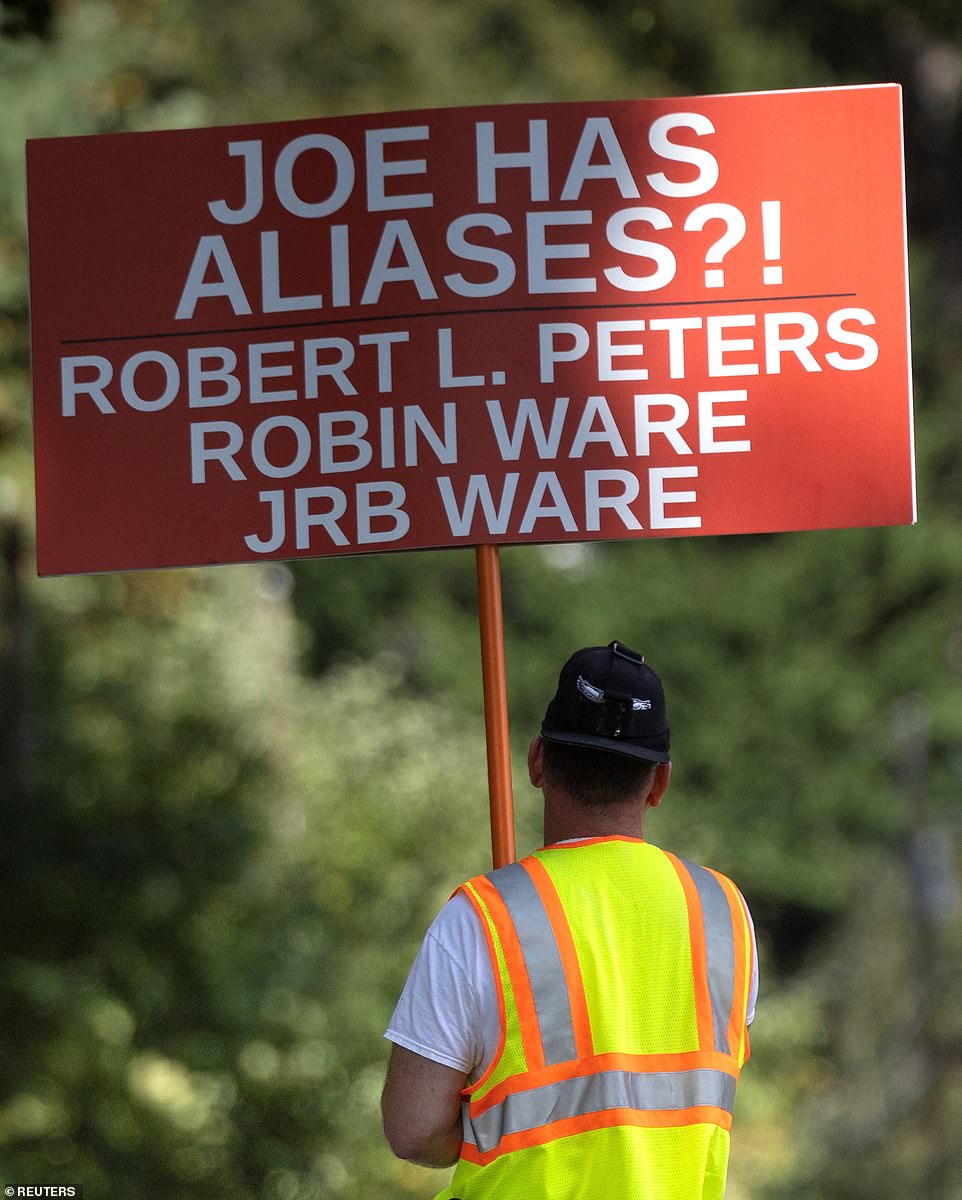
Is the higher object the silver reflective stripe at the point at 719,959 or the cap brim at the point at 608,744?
the cap brim at the point at 608,744

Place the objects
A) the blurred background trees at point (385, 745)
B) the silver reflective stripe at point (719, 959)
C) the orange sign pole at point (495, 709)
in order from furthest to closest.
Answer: the blurred background trees at point (385, 745) → the orange sign pole at point (495, 709) → the silver reflective stripe at point (719, 959)

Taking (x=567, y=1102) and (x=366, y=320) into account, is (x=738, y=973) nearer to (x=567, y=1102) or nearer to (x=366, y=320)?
(x=567, y=1102)

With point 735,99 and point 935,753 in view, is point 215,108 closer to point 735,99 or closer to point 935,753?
point 935,753

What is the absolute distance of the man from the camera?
7.49 ft

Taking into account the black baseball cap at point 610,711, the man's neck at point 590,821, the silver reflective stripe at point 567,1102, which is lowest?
the silver reflective stripe at point 567,1102

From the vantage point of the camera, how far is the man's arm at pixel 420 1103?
2.29m

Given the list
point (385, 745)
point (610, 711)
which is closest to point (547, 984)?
point (610, 711)

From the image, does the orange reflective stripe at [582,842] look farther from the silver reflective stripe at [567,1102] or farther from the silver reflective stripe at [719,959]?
the silver reflective stripe at [567,1102]

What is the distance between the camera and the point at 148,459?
118 inches

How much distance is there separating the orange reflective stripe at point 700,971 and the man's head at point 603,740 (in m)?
0.12

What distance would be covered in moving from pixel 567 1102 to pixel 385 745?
10.1m

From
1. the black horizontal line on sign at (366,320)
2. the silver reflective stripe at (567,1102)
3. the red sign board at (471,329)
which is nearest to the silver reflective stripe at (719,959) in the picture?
the silver reflective stripe at (567,1102)

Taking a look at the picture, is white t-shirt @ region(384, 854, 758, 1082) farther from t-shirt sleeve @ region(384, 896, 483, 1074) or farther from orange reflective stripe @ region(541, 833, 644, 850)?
orange reflective stripe @ region(541, 833, 644, 850)

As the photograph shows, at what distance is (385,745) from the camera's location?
488 inches
